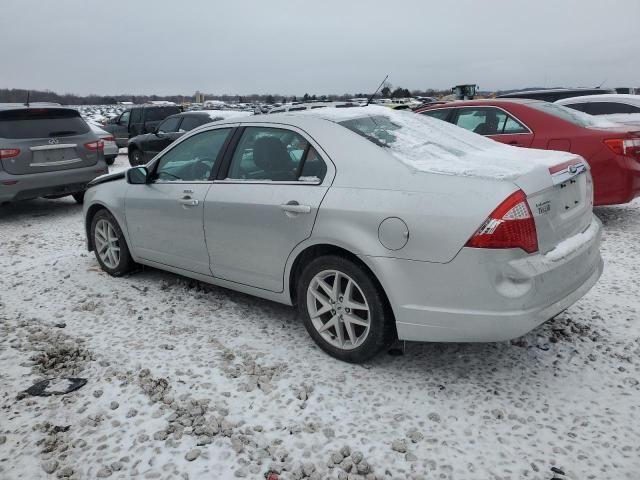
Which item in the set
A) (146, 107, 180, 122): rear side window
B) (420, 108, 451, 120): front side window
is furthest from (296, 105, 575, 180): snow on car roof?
(146, 107, 180, 122): rear side window

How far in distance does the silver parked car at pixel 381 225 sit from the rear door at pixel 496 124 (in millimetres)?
2637

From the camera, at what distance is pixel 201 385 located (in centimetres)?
303

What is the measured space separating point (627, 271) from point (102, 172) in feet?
24.7

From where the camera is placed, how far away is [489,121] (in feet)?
Answer: 21.3

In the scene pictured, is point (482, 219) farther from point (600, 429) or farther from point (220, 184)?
point (220, 184)

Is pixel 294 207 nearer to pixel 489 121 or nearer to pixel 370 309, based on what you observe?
pixel 370 309

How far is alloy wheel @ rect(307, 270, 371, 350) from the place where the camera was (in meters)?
3.07

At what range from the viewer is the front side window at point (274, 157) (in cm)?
332

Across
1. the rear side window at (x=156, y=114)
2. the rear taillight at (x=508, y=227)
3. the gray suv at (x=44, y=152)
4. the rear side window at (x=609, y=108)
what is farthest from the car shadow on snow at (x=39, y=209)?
the rear side window at (x=609, y=108)

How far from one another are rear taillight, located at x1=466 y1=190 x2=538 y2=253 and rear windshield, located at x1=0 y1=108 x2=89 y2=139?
7.15 metres

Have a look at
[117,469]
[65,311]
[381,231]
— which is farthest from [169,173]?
[117,469]

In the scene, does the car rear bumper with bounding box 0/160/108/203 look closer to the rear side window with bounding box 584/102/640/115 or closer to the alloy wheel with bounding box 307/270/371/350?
the alloy wheel with bounding box 307/270/371/350

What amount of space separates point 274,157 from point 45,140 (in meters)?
5.52

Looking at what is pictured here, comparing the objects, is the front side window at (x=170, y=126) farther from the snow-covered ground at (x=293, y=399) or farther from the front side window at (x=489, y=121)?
the snow-covered ground at (x=293, y=399)
